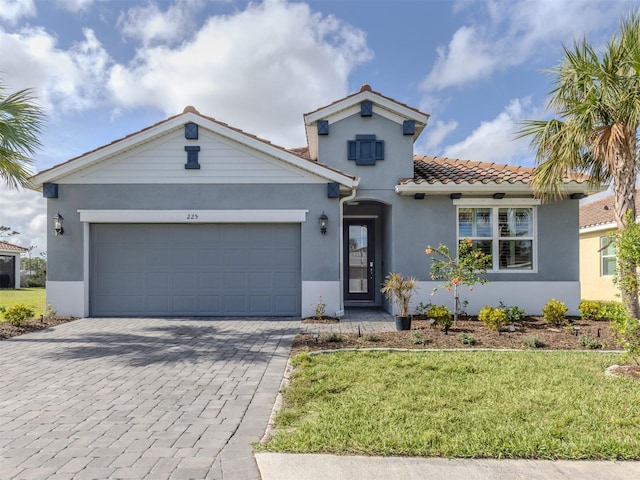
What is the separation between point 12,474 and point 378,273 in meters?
11.1

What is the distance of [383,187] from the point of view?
11.7m

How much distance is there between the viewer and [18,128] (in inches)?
355

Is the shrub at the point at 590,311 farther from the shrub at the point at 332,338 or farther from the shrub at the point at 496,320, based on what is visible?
the shrub at the point at 332,338

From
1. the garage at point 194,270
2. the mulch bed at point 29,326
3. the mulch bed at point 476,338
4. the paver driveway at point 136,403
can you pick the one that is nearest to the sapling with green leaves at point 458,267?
the mulch bed at point 476,338

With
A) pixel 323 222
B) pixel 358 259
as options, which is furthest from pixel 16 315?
pixel 358 259

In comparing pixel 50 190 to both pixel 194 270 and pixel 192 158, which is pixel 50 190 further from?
pixel 194 270

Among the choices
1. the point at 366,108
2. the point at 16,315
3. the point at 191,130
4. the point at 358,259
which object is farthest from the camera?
the point at 358,259

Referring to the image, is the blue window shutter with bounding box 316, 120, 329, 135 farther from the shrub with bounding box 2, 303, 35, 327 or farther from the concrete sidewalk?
the concrete sidewalk

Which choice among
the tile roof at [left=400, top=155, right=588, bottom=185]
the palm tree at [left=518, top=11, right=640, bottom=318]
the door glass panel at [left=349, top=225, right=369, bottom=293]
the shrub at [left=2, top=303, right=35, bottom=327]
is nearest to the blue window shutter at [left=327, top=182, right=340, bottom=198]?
the tile roof at [left=400, top=155, right=588, bottom=185]

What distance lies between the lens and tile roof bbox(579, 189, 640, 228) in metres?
16.4

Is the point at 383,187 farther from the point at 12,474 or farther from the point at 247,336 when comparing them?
the point at 12,474

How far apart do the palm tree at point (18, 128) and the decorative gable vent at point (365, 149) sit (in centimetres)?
786

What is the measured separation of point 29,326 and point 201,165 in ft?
18.8

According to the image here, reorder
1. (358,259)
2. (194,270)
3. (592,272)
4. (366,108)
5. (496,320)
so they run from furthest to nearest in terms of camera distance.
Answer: (592,272)
(358,259)
(366,108)
(194,270)
(496,320)
